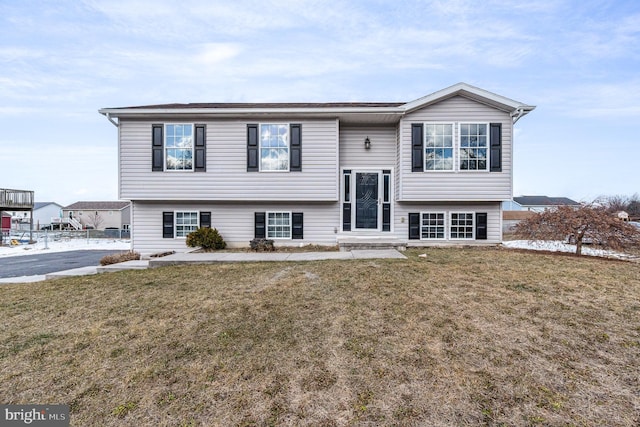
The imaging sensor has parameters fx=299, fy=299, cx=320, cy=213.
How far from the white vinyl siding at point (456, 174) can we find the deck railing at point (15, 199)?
96.5ft

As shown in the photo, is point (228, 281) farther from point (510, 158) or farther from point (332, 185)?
point (510, 158)

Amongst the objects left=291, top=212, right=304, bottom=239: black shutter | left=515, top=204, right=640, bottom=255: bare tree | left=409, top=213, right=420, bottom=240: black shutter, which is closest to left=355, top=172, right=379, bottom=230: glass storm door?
left=409, top=213, right=420, bottom=240: black shutter

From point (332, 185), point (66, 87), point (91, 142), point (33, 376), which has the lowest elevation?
point (33, 376)

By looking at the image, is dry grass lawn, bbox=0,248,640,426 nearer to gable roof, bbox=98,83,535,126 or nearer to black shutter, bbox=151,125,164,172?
black shutter, bbox=151,125,164,172

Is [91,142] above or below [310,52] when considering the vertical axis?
below

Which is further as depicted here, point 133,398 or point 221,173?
point 221,173

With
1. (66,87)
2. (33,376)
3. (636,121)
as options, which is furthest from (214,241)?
(636,121)

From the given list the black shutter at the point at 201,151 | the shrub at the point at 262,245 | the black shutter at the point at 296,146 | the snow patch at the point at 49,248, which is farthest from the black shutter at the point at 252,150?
the snow patch at the point at 49,248

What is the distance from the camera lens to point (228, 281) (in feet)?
19.8

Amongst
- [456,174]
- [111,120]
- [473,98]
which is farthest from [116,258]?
[473,98]

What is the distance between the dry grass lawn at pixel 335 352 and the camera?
7.68ft

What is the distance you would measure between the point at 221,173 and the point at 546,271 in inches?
383

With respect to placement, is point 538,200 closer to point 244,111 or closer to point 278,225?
point 278,225

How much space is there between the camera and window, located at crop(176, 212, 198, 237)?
11039 mm
